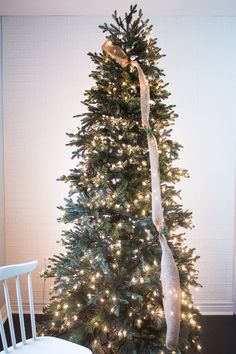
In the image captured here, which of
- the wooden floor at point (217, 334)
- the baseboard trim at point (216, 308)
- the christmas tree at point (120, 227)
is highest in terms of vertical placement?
the christmas tree at point (120, 227)

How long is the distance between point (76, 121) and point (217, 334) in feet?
7.80

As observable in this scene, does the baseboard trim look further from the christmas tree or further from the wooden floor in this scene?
the christmas tree

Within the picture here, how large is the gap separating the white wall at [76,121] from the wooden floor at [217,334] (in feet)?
0.48

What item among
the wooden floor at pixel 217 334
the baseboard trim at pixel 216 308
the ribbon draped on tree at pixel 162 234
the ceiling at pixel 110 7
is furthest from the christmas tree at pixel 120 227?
the baseboard trim at pixel 216 308

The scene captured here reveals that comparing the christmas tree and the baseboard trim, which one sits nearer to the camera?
the christmas tree

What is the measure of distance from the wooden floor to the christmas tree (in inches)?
30.6

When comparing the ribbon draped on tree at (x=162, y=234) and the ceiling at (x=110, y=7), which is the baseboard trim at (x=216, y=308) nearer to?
the ribbon draped on tree at (x=162, y=234)

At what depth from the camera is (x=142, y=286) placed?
5.76 feet

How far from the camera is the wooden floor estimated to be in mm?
2504

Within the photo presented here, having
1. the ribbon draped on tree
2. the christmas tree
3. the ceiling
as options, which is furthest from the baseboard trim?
the ceiling

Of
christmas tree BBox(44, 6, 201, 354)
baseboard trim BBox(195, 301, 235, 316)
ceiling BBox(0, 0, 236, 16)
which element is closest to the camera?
christmas tree BBox(44, 6, 201, 354)

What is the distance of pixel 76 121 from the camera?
3.01 m

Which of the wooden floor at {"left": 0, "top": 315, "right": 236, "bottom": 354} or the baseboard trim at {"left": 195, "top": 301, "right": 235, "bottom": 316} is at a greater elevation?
the baseboard trim at {"left": 195, "top": 301, "right": 235, "bottom": 316}

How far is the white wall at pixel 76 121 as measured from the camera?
2977 mm
